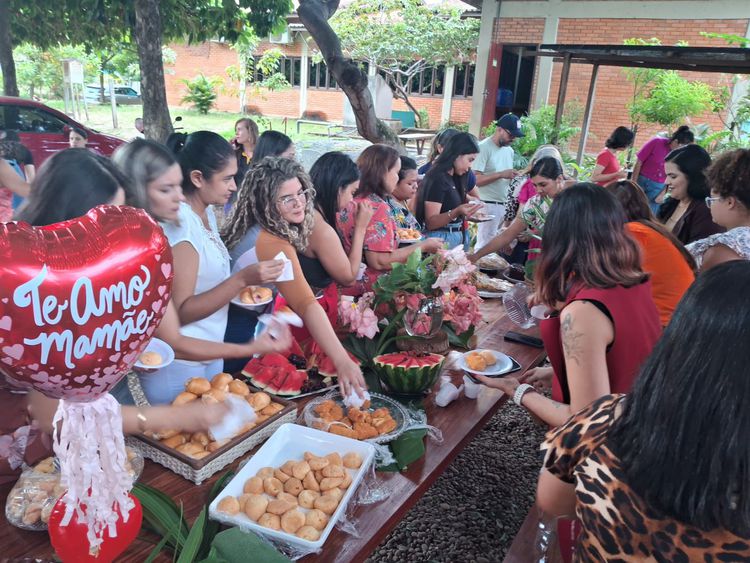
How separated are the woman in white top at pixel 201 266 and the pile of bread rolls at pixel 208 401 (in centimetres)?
30

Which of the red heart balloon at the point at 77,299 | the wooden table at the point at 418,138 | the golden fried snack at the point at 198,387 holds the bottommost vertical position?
the wooden table at the point at 418,138

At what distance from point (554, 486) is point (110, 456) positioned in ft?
3.23

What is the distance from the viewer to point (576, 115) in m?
12.1

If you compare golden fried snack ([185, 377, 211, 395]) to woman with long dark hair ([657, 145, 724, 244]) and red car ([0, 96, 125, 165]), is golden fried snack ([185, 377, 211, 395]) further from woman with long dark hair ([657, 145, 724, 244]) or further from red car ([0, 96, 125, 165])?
red car ([0, 96, 125, 165])

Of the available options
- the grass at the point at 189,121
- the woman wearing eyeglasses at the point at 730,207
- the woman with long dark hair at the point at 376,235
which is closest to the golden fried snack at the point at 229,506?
the woman with long dark hair at the point at 376,235

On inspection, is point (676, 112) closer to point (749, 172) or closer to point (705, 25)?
point (705, 25)

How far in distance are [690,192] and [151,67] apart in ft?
17.0

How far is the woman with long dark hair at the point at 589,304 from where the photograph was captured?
166cm

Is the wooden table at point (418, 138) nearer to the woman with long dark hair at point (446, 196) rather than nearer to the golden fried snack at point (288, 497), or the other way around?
the woman with long dark hair at point (446, 196)

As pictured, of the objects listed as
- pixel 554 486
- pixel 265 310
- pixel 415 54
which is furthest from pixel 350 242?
pixel 415 54

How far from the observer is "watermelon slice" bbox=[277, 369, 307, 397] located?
196cm

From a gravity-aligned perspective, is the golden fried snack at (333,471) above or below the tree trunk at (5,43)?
below

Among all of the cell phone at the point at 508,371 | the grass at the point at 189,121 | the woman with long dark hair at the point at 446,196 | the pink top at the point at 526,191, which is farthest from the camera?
the grass at the point at 189,121

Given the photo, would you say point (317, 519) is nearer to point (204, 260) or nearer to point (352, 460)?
point (352, 460)
